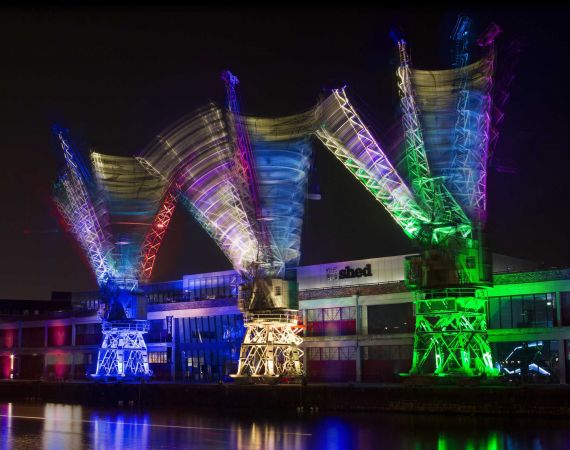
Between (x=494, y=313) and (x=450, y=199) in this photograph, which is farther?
(x=494, y=313)

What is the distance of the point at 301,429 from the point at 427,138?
27.8 meters

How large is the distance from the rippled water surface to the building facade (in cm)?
1873

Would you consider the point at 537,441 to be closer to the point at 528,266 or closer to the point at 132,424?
the point at 132,424

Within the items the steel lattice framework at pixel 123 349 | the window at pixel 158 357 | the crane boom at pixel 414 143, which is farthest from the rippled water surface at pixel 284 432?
the window at pixel 158 357

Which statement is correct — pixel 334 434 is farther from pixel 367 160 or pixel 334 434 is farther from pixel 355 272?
pixel 355 272

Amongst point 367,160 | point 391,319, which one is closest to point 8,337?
point 391,319

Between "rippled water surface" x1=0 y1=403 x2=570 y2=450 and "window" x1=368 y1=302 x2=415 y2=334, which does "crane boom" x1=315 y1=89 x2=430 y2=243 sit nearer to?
"window" x1=368 y1=302 x2=415 y2=334

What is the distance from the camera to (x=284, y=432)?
50344 mm

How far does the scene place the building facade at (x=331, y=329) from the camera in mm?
71875

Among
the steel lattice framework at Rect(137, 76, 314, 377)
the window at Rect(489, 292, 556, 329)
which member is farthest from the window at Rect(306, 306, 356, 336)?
the window at Rect(489, 292, 556, 329)

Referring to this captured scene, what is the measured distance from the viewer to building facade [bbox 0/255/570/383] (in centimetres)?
7188

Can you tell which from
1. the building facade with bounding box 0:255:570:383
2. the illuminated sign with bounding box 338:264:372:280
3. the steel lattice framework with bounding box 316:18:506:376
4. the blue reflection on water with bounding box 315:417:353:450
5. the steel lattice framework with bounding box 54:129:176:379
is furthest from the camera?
the steel lattice framework with bounding box 54:129:176:379

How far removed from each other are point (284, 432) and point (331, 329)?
128ft

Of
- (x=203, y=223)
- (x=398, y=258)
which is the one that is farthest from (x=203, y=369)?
(x=398, y=258)
